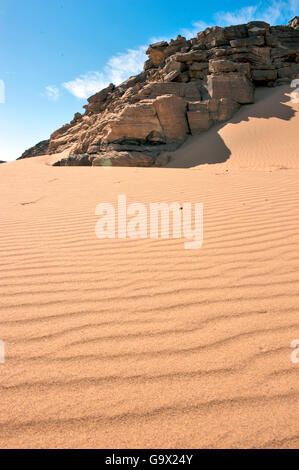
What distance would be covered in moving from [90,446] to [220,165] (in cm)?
1253

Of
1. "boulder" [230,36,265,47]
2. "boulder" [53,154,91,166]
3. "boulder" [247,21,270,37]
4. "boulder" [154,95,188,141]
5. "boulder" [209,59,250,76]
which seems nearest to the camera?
"boulder" [53,154,91,166]

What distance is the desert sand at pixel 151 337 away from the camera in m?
1.15

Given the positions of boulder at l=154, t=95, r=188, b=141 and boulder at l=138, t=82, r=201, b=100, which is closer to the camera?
boulder at l=154, t=95, r=188, b=141

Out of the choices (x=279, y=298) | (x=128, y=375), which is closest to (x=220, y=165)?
(x=279, y=298)

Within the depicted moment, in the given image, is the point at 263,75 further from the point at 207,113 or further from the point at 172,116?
the point at 172,116

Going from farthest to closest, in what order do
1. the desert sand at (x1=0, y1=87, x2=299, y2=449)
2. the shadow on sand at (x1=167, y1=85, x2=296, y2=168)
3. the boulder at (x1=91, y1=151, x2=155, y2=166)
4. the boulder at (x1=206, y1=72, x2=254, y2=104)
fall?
the boulder at (x1=206, y1=72, x2=254, y2=104), the boulder at (x1=91, y1=151, x2=155, y2=166), the shadow on sand at (x1=167, y1=85, x2=296, y2=168), the desert sand at (x1=0, y1=87, x2=299, y2=449)

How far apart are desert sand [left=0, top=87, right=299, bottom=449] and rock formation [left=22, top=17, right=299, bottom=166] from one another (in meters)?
11.3

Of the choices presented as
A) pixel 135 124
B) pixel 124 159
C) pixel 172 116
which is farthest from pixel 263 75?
pixel 124 159

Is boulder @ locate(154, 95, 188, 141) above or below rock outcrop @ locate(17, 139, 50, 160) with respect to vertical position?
below

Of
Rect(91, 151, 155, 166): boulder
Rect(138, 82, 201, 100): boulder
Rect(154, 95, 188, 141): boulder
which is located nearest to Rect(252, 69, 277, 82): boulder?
Rect(138, 82, 201, 100): boulder

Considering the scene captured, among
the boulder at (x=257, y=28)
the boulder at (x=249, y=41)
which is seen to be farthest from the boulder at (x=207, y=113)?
the boulder at (x=257, y=28)

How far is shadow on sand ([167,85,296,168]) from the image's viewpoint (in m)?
13.3

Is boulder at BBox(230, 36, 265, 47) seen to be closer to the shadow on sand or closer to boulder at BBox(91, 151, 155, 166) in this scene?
the shadow on sand
